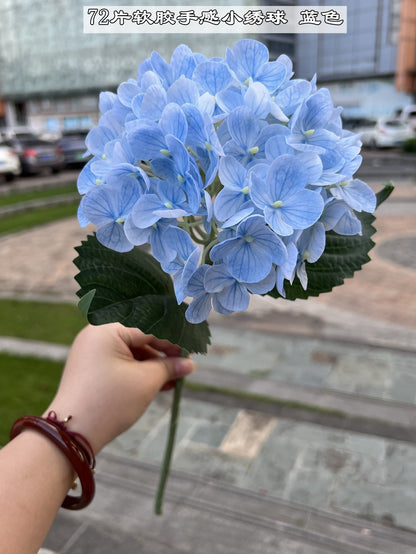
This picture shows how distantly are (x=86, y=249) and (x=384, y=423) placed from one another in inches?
107

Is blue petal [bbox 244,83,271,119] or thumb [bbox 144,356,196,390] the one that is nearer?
blue petal [bbox 244,83,271,119]

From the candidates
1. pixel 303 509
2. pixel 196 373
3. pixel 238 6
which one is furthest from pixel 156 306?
pixel 196 373

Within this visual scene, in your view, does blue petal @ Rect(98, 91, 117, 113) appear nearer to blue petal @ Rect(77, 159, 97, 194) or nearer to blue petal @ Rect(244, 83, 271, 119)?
blue petal @ Rect(77, 159, 97, 194)

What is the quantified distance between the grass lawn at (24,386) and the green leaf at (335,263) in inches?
95.9

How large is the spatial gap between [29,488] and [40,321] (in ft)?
13.7

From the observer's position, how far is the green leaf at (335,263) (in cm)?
102

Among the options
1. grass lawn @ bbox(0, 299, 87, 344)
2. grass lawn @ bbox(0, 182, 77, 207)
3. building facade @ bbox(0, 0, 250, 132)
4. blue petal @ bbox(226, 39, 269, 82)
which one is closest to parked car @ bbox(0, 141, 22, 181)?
grass lawn @ bbox(0, 182, 77, 207)

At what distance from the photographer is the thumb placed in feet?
4.61

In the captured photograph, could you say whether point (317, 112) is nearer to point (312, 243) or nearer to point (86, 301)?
point (312, 243)

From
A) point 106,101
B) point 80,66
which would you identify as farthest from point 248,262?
point 80,66

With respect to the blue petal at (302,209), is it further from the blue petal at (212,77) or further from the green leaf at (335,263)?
the blue petal at (212,77)

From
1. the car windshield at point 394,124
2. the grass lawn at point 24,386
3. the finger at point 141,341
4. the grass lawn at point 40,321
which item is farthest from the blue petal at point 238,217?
the car windshield at point 394,124

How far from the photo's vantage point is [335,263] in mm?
1057

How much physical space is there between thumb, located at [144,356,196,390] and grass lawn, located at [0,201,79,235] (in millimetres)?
8552
